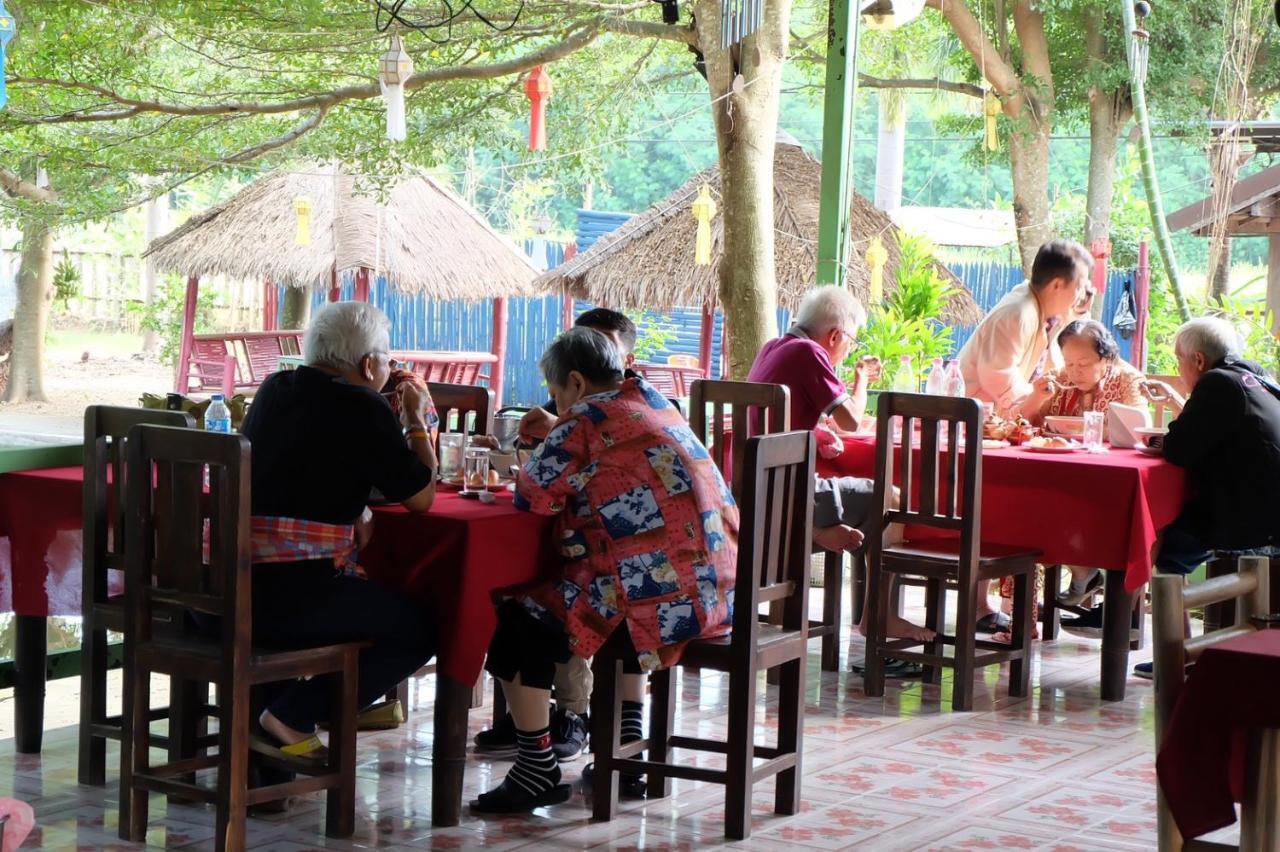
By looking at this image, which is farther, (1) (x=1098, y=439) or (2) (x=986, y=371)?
(2) (x=986, y=371)

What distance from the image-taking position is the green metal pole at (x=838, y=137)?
706cm

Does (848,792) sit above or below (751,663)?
below

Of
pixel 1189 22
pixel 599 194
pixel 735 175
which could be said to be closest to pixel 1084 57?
pixel 1189 22

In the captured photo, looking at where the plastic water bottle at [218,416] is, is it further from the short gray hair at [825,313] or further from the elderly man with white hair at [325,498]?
the short gray hair at [825,313]

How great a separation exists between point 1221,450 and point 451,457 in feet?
8.22

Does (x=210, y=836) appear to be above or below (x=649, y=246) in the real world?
below

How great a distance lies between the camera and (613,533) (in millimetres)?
3914

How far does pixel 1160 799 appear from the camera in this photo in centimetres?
273

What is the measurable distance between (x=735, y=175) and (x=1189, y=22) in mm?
7310

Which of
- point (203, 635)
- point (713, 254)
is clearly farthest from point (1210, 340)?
point (713, 254)

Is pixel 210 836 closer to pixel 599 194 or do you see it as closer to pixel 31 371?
pixel 31 371

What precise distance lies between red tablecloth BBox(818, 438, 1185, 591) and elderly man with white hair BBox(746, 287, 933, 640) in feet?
0.70

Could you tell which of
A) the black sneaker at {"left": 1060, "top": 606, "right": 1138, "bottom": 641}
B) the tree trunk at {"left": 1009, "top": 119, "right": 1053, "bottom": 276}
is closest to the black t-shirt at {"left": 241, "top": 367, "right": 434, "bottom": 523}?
the black sneaker at {"left": 1060, "top": 606, "right": 1138, "bottom": 641}

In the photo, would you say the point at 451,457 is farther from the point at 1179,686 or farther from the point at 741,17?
the point at 741,17
